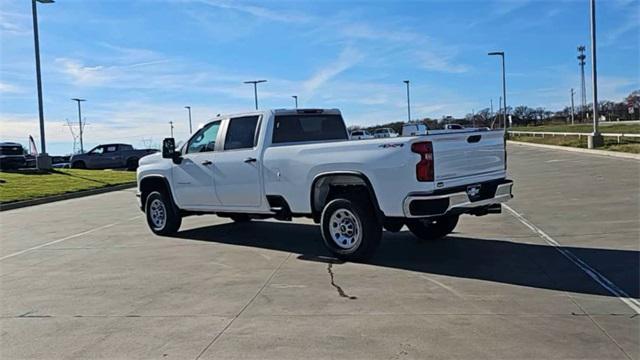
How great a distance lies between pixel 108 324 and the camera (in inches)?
219

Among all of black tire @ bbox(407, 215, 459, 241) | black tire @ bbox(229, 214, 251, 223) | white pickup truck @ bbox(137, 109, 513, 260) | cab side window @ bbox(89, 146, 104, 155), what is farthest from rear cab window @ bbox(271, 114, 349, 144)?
cab side window @ bbox(89, 146, 104, 155)

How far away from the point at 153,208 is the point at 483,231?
19.3 feet

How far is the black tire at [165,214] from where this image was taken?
1076 centimetres

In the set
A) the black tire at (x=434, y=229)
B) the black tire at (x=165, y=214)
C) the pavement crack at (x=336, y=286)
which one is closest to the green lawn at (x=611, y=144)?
the black tire at (x=434, y=229)

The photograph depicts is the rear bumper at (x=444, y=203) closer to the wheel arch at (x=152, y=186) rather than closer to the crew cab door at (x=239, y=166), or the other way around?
the crew cab door at (x=239, y=166)

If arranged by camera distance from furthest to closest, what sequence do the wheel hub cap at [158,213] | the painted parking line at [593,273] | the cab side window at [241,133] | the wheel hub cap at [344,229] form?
the wheel hub cap at [158,213] < the cab side window at [241,133] < the wheel hub cap at [344,229] < the painted parking line at [593,273]

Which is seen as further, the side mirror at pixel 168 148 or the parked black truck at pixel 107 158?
the parked black truck at pixel 107 158

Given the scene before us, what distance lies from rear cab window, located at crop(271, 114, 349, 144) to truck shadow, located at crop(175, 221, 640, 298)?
1.67 meters

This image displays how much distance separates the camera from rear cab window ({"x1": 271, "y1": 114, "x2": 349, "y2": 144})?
30.2 ft

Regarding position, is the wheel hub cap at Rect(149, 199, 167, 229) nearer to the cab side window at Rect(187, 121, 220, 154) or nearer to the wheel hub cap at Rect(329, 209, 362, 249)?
the cab side window at Rect(187, 121, 220, 154)

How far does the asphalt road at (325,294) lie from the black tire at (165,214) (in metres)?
0.26

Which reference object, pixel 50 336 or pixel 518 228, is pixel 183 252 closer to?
pixel 50 336

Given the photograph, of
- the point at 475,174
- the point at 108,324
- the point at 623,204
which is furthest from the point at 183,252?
the point at 623,204

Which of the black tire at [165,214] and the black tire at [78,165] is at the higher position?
the black tire at [78,165]
